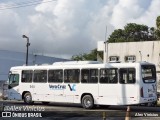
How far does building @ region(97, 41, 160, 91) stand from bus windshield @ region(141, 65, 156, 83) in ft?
61.1

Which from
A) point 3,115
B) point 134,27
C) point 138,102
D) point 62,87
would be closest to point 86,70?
point 62,87

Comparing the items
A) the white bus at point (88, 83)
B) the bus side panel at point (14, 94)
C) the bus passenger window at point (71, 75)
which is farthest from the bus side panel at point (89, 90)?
the bus side panel at point (14, 94)

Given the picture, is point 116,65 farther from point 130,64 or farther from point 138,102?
point 138,102

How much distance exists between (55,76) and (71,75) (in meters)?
1.36

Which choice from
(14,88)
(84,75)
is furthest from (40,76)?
(84,75)

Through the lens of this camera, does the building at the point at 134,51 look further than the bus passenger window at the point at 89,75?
Yes

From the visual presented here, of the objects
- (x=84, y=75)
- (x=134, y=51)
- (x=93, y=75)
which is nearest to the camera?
(x=93, y=75)

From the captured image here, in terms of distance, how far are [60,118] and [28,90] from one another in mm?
9043

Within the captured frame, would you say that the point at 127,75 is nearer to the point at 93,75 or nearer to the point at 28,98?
→ the point at 93,75

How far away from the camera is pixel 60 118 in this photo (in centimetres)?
2019

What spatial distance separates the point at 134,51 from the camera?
4484cm

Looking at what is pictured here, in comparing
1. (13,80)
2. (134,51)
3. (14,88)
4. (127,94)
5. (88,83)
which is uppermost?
(134,51)

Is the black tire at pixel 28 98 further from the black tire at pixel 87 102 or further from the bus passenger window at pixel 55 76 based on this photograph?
the black tire at pixel 87 102

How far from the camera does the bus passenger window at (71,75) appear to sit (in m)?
25.7
